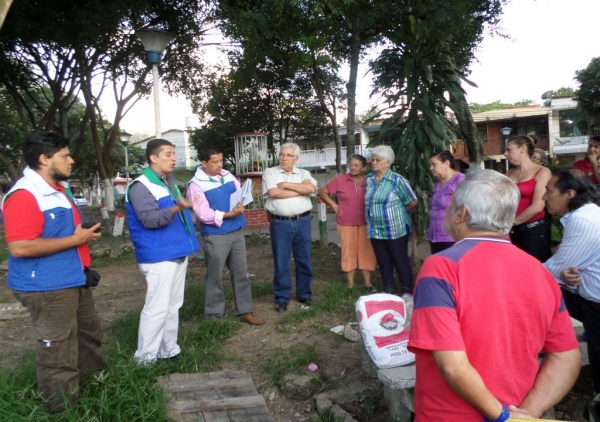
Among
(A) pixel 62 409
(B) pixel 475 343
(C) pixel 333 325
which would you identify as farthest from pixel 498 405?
(C) pixel 333 325

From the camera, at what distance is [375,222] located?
527 cm

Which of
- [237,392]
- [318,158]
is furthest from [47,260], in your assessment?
[318,158]

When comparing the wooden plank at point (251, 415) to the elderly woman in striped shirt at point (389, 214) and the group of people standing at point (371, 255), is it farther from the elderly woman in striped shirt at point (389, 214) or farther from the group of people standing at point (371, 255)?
the elderly woman in striped shirt at point (389, 214)

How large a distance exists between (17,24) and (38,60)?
412cm

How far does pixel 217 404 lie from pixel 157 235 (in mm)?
1352

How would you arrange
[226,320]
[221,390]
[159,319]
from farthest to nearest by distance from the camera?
1. [226,320]
2. [159,319]
3. [221,390]

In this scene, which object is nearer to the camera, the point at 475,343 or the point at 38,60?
the point at 475,343

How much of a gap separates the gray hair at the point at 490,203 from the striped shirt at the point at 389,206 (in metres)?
3.42

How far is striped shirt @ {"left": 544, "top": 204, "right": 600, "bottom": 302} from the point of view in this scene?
2.73 m

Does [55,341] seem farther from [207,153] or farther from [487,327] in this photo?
[487,327]

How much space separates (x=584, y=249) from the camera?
2.77 metres

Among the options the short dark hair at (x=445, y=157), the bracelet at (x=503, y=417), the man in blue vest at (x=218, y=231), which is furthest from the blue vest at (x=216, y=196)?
the bracelet at (x=503, y=417)

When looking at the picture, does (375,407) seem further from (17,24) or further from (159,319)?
(17,24)

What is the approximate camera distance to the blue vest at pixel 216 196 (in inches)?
181
